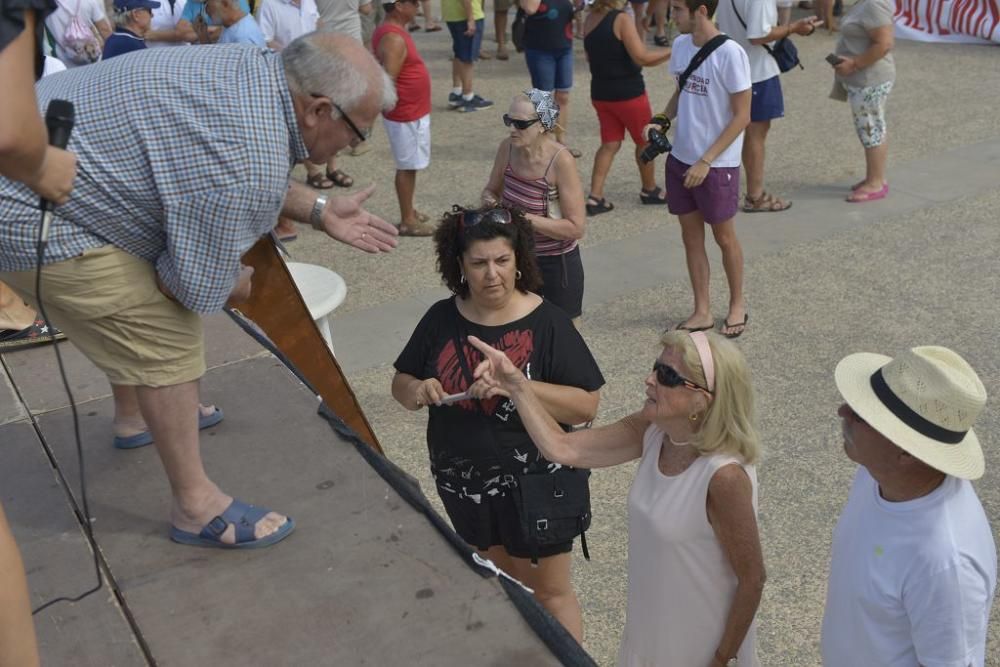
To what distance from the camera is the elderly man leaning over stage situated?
2717 millimetres

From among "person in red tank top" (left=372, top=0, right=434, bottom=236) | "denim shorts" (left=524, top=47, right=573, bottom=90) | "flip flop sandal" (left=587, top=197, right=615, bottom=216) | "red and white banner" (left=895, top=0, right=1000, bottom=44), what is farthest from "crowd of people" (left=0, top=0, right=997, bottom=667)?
"red and white banner" (left=895, top=0, right=1000, bottom=44)

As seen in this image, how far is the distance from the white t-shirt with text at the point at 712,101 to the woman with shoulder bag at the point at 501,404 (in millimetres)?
2567

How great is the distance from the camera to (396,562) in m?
3.01

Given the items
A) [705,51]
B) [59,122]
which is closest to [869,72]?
[705,51]

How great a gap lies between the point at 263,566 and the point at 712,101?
12.9ft

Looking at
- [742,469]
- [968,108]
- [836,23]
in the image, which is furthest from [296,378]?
[836,23]

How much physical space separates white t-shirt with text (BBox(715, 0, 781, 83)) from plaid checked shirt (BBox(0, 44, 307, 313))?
5.56m

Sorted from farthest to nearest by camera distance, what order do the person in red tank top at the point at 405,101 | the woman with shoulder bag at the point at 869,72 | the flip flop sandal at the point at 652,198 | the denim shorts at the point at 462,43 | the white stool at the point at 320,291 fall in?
1. the denim shorts at the point at 462,43
2. the flip flop sandal at the point at 652,198
3. the woman with shoulder bag at the point at 869,72
4. the person in red tank top at the point at 405,101
5. the white stool at the point at 320,291

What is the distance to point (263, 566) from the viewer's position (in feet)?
9.91

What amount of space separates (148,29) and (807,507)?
5495mm

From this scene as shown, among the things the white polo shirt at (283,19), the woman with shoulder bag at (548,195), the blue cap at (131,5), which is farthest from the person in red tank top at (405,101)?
the woman with shoulder bag at (548,195)

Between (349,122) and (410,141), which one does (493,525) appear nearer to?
(349,122)

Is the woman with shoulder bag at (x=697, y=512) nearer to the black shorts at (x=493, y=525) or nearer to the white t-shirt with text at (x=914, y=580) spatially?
the white t-shirt with text at (x=914, y=580)

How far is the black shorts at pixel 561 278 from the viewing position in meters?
5.00
